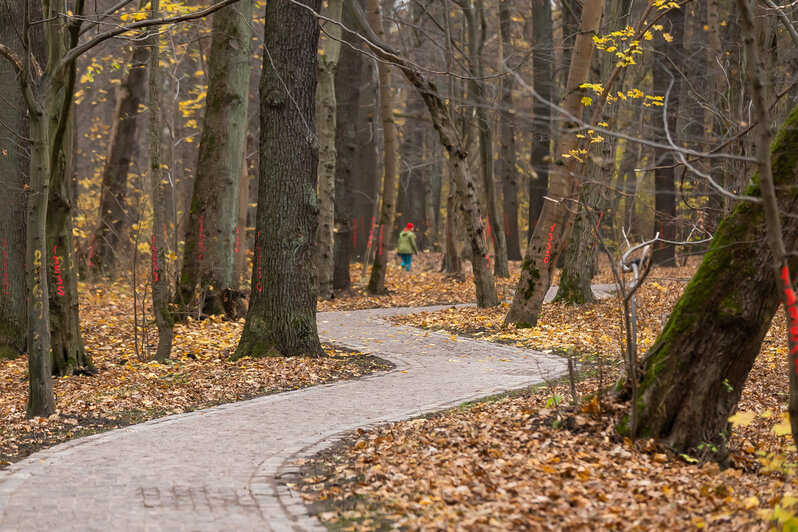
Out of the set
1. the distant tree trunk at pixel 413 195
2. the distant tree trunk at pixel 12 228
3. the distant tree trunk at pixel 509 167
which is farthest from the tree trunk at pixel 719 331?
the distant tree trunk at pixel 413 195

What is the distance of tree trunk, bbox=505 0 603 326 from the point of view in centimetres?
1245

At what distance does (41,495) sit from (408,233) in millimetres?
21395

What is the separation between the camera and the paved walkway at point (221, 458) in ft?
16.5

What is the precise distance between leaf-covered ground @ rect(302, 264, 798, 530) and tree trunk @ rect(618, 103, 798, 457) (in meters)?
0.29

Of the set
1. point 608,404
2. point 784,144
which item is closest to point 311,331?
point 608,404

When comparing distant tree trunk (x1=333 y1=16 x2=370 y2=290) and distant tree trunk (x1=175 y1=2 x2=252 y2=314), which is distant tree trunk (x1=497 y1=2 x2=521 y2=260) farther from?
distant tree trunk (x1=175 y1=2 x2=252 y2=314)

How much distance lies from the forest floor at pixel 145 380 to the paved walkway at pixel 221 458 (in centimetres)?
40

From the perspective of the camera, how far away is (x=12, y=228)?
12.0m

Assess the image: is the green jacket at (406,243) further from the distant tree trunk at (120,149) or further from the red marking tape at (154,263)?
the red marking tape at (154,263)

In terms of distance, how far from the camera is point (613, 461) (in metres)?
5.78

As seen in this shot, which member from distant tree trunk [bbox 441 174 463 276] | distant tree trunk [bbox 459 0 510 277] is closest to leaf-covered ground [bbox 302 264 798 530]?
distant tree trunk [bbox 459 0 510 277]

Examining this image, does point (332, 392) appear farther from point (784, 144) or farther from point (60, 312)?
Result: point (784, 144)

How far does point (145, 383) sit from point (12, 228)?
3960mm

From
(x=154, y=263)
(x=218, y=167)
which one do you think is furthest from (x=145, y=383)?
(x=218, y=167)
